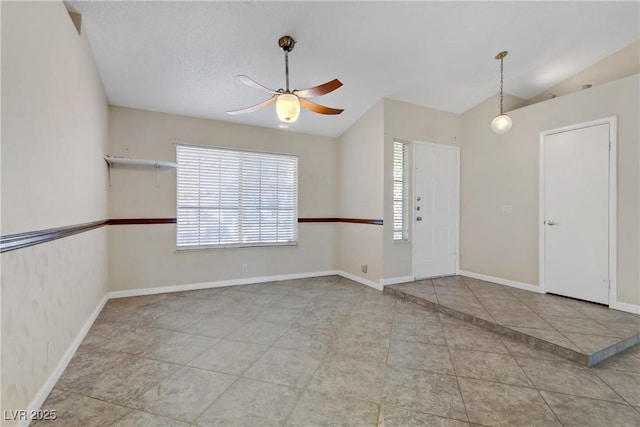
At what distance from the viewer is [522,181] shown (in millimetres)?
3939

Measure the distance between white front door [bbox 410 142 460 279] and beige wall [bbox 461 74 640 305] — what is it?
0.18 m

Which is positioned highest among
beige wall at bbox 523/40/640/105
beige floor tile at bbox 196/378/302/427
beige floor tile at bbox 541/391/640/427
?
beige wall at bbox 523/40/640/105

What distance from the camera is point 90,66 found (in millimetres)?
2662

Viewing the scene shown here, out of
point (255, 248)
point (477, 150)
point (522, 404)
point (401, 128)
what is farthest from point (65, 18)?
point (477, 150)

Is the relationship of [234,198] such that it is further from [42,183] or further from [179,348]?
[42,183]

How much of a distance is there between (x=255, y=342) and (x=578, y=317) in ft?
10.7

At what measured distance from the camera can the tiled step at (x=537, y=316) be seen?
232cm

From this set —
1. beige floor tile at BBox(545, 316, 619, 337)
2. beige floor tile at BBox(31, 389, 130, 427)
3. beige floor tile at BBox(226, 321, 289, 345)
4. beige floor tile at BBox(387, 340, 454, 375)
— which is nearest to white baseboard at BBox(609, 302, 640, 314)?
beige floor tile at BBox(545, 316, 619, 337)

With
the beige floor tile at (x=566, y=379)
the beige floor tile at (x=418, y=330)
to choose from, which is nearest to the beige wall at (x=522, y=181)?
the beige floor tile at (x=566, y=379)

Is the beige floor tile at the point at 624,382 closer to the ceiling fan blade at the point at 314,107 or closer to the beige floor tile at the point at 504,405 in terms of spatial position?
the beige floor tile at the point at 504,405

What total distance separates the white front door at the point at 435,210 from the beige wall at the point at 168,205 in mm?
1729

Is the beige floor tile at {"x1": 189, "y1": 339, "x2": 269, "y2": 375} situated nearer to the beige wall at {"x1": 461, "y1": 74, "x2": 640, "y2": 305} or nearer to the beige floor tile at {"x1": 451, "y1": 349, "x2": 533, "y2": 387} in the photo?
the beige floor tile at {"x1": 451, "y1": 349, "x2": 533, "y2": 387}

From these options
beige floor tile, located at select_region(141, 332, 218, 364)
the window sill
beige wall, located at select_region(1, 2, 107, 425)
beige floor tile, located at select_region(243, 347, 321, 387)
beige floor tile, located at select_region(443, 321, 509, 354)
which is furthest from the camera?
the window sill

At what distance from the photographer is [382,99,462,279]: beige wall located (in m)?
4.01
